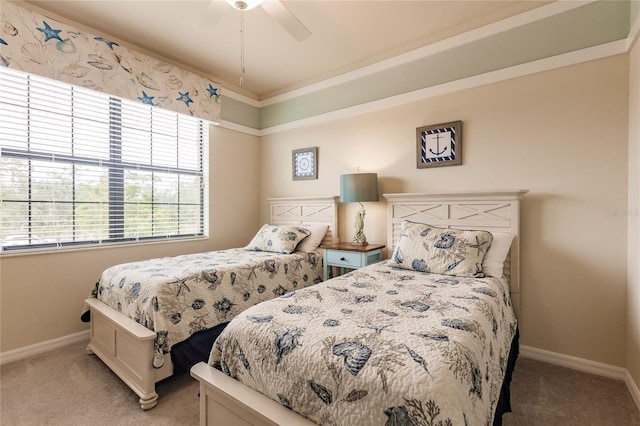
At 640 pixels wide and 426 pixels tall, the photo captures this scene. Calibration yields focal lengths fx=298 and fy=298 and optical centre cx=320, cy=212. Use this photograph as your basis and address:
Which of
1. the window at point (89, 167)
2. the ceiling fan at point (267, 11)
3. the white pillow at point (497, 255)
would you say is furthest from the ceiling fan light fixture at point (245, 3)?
the white pillow at point (497, 255)

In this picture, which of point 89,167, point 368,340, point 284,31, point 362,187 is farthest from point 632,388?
point 89,167

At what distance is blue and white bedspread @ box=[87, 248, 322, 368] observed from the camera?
1.87 metres

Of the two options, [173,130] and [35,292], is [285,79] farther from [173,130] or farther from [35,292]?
[35,292]

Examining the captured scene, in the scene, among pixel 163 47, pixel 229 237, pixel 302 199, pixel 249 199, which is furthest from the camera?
pixel 249 199

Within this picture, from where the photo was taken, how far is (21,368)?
86.1 inches

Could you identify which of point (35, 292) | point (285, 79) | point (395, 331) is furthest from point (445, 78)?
point (35, 292)

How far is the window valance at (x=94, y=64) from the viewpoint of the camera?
2.21m

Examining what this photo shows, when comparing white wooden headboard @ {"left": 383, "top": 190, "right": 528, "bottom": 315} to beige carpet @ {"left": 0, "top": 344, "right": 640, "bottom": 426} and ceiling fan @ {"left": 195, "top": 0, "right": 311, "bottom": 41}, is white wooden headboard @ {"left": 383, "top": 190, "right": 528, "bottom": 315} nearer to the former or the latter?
beige carpet @ {"left": 0, "top": 344, "right": 640, "bottom": 426}

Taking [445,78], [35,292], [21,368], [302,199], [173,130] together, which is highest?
[445,78]

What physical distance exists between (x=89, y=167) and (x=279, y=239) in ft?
6.01

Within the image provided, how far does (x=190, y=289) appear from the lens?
2.02 metres

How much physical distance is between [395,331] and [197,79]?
132 inches

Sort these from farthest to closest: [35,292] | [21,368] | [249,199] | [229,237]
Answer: [249,199], [229,237], [35,292], [21,368]

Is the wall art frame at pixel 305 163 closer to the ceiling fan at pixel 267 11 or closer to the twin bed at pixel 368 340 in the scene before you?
the twin bed at pixel 368 340
